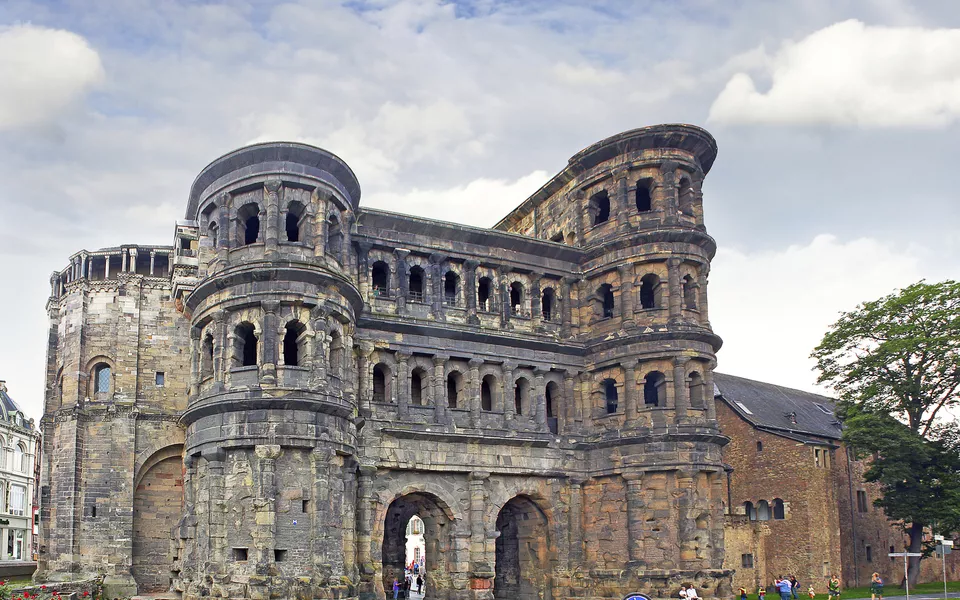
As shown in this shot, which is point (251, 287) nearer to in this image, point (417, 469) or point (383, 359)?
point (383, 359)

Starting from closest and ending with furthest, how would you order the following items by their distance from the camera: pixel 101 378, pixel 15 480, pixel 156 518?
pixel 156 518, pixel 101 378, pixel 15 480

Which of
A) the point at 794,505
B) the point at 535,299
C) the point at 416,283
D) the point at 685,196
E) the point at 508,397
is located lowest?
the point at 794,505

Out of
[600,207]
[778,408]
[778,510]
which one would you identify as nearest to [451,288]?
[600,207]

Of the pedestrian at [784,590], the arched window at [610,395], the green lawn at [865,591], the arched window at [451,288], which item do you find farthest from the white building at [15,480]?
the pedestrian at [784,590]

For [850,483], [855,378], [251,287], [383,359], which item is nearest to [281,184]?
[251,287]

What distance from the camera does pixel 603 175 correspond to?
40438mm

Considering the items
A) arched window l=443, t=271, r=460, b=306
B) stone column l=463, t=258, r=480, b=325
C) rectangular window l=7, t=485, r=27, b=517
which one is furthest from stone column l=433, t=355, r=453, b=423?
rectangular window l=7, t=485, r=27, b=517

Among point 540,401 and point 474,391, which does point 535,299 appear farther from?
point 474,391

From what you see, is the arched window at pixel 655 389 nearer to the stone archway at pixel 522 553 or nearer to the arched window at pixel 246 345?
the stone archway at pixel 522 553

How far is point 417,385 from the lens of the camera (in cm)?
3753

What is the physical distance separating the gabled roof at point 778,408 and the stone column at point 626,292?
706 inches

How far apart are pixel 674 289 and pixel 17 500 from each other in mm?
63889

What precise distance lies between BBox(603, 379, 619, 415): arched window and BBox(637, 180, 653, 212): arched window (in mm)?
7928

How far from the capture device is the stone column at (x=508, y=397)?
37438mm
